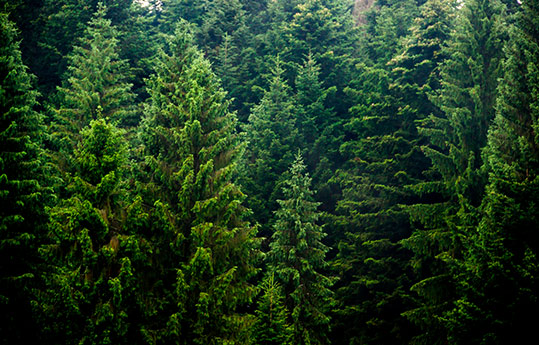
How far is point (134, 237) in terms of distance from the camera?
35.7ft

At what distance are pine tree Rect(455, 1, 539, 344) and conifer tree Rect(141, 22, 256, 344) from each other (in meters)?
7.07

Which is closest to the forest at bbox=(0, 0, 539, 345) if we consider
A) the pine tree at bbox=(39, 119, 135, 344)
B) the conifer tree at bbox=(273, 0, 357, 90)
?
the pine tree at bbox=(39, 119, 135, 344)

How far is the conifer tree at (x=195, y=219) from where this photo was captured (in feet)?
38.2

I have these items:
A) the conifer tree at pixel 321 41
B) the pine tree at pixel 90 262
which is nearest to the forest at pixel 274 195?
the pine tree at pixel 90 262

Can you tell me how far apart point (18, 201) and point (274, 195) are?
12.5m

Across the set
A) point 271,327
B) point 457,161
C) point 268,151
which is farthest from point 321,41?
point 271,327

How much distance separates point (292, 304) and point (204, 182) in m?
6.81

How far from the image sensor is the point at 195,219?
13.2 meters

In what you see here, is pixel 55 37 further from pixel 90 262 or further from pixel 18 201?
pixel 90 262

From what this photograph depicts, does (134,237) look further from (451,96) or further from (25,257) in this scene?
(451,96)

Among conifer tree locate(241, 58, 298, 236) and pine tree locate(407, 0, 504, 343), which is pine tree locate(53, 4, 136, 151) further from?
pine tree locate(407, 0, 504, 343)

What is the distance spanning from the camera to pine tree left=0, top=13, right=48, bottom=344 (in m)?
11.0

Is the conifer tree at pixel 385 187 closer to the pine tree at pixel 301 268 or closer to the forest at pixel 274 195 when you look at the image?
the forest at pixel 274 195

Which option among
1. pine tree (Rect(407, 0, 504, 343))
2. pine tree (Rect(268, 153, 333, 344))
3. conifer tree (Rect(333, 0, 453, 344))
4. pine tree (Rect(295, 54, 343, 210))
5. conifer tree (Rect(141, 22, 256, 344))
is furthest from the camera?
pine tree (Rect(295, 54, 343, 210))
